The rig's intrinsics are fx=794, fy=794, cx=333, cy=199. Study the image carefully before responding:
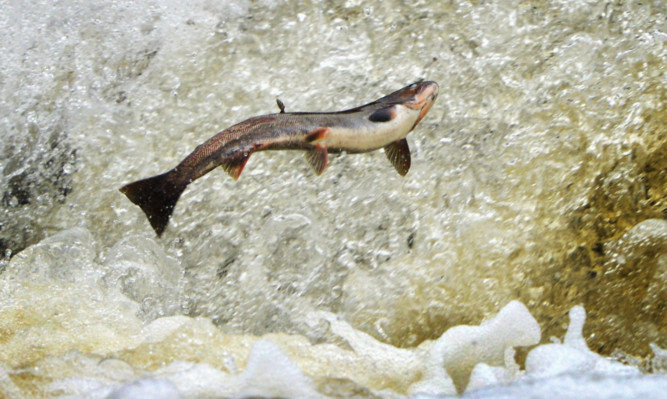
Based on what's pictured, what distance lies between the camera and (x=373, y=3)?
2873 mm

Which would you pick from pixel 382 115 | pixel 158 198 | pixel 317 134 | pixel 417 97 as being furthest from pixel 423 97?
pixel 158 198

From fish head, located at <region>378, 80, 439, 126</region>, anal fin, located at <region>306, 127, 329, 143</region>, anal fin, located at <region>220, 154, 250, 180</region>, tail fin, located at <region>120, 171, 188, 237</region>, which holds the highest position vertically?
fish head, located at <region>378, 80, 439, 126</region>

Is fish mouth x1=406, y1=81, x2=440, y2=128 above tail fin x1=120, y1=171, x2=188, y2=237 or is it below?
above

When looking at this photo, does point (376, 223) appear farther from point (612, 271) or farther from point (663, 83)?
point (663, 83)

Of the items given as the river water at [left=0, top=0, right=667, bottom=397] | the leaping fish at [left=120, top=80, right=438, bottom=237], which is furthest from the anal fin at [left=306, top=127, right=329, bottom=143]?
the river water at [left=0, top=0, right=667, bottom=397]

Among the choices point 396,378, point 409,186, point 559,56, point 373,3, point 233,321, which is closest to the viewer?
point 396,378

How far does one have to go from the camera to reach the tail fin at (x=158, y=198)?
1893 millimetres

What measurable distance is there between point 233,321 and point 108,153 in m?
0.73

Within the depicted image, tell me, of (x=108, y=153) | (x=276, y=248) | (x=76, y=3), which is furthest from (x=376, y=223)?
(x=76, y=3)

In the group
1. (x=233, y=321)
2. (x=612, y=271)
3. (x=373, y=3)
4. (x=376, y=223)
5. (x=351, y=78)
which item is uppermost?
(x=373, y=3)

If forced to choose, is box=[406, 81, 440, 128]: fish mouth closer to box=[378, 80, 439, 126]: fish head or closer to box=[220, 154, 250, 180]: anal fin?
box=[378, 80, 439, 126]: fish head

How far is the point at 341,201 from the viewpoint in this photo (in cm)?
250

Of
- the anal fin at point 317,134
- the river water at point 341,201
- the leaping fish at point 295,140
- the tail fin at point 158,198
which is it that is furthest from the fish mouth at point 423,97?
the tail fin at point 158,198

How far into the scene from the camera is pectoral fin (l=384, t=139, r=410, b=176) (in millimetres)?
2098
